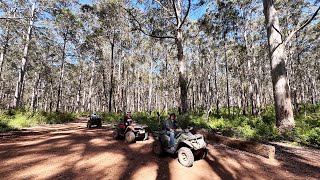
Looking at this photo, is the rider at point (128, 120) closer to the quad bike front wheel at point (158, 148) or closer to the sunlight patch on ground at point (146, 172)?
the quad bike front wheel at point (158, 148)

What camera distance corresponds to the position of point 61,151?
5684 mm

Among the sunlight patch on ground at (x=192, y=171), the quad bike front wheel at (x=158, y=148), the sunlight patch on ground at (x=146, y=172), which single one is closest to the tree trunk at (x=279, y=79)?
the sunlight patch on ground at (x=192, y=171)

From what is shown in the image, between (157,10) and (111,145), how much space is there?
12125 mm

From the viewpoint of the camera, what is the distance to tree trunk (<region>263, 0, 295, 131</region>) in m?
7.61

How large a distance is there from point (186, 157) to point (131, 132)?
3.03m

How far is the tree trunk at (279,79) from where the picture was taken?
7.61 meters

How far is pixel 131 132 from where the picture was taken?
6930 millimetres

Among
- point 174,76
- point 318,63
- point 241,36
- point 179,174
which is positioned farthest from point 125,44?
point 318,63

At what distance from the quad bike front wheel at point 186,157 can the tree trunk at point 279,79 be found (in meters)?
5.50

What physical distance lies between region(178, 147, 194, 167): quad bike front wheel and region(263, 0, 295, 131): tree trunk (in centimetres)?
550

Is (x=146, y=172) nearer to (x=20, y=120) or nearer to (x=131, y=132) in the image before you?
(x=131, y=132)

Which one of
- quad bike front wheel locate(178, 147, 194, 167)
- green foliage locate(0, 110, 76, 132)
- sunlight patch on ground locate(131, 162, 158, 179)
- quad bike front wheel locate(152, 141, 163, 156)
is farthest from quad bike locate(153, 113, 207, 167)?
green foliage locate(0, 110, 76, 132)

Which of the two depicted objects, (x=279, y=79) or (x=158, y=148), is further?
(x=279, y=79)

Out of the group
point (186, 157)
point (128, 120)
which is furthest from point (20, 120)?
point (186, 157)
